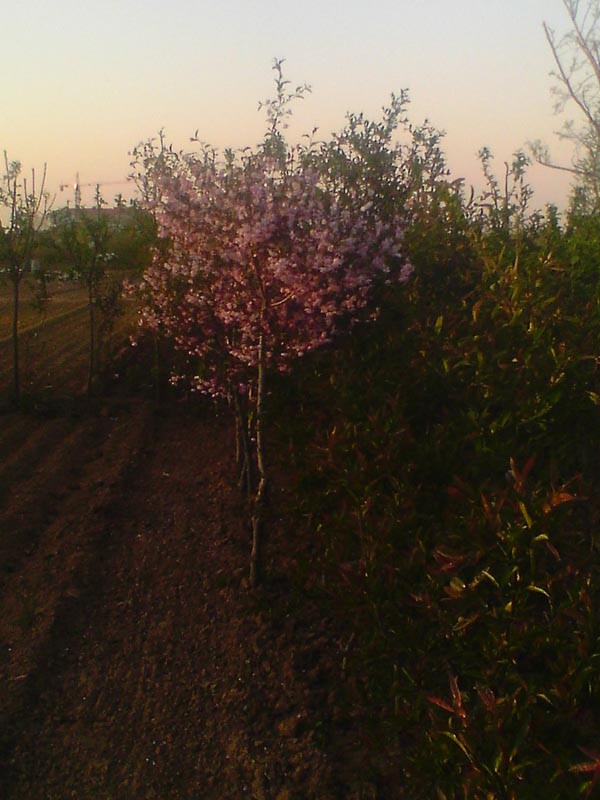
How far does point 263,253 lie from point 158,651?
9.22ft

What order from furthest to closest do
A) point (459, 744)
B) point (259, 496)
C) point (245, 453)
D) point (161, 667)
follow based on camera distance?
point (245, 453), point (259, 496), point (161, 667), point (459, 744)

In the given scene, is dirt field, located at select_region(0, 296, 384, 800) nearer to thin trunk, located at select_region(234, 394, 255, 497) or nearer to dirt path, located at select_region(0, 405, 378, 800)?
dirt path, located at select_region(0, 405, 378, 800)

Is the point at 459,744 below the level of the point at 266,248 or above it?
below

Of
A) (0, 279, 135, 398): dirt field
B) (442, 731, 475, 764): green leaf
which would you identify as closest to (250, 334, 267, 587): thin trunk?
(442, 731, 475, 764): green leaf

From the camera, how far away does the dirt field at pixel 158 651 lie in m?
3.54

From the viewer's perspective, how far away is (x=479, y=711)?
2.93 m

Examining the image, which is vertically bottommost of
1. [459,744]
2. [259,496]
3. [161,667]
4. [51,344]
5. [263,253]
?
[161,667]

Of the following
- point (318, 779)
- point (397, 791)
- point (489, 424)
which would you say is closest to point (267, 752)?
point (318, 779)

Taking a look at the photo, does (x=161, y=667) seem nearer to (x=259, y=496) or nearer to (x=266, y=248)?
(x=259, y=496)

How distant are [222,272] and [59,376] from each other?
20.6 feet

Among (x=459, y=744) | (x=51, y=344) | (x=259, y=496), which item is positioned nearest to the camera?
(x=459, y=744)

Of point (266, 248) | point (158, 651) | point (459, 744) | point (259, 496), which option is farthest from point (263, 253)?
point (459, 744)

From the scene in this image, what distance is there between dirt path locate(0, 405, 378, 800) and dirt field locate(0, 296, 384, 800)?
10 mm

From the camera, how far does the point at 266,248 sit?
14.7 ft
